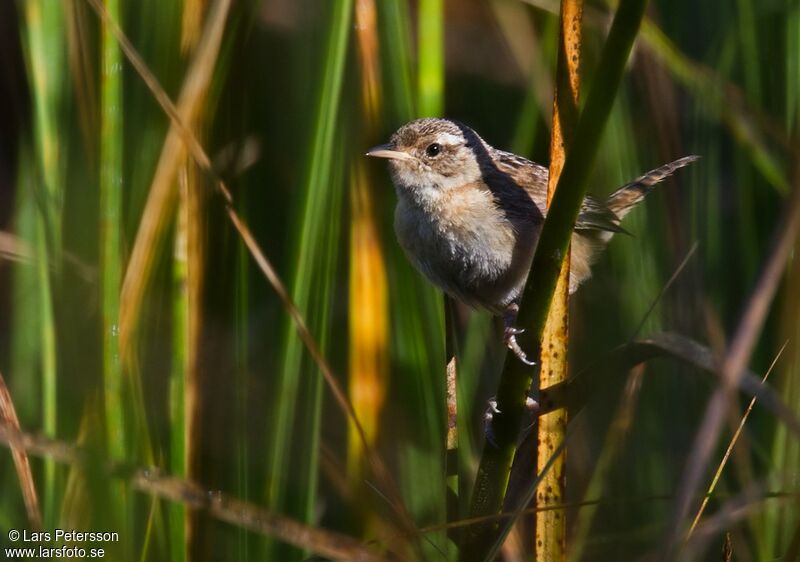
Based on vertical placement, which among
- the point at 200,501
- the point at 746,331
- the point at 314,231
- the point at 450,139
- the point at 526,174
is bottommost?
the point at 200,501

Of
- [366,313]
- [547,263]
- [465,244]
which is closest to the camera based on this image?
[547,263]

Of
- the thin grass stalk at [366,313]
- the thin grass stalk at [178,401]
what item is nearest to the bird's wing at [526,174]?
the thin grass stalk at [366,313]

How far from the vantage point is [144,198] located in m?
1.97

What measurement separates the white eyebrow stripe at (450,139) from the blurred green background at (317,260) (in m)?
0.16

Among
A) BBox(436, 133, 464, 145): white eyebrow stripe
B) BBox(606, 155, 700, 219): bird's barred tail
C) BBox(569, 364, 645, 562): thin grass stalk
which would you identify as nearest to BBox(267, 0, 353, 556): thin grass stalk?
BBox(436, 133, 464, 145): white eyebrow stripe

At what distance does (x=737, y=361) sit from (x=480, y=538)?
0.65 m

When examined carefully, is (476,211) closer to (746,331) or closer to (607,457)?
(607,457)

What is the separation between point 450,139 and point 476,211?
21cm

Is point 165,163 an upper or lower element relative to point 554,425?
upper

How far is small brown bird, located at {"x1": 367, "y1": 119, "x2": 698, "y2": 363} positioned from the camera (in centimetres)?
246

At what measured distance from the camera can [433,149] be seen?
2629 millimetres

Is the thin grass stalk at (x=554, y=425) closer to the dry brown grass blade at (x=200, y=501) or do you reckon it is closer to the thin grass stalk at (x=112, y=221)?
the dry brown grass blade at (x=200, y=501)

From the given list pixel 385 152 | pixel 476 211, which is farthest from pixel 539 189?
pixel 385 152

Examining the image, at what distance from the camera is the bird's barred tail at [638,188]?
2.41 meters
